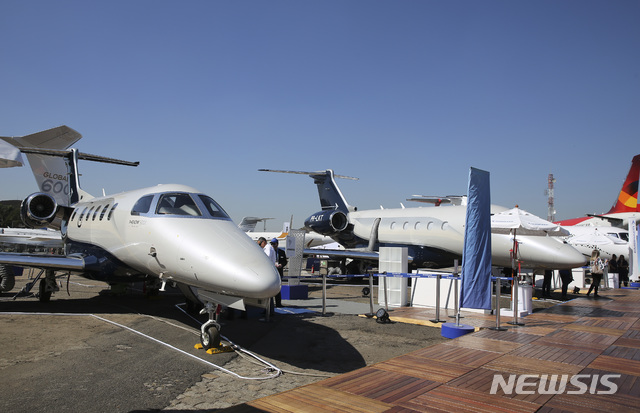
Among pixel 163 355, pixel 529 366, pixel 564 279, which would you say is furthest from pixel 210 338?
pixel 564 279

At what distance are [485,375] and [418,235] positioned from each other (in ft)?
43.8

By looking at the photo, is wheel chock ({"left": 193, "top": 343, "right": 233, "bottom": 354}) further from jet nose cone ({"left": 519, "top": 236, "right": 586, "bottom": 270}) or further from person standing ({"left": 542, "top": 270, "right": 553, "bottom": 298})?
person standing ({"left": 542, "top": 270, "right": 553, "bottom": 298})

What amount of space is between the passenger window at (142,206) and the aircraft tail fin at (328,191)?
52.8ft

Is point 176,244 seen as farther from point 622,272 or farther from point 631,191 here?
point 631,191

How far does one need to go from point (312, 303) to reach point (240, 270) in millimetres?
6924

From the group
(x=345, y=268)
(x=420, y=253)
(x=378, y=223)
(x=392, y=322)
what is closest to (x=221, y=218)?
(x=392, y=322)

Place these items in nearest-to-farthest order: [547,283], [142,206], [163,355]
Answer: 1. [163,355]
2. [142,206]
3. [547,283]

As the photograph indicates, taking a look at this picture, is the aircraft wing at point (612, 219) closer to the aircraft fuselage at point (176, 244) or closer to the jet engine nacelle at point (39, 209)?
the aircraft fuselage at point (176, 244)

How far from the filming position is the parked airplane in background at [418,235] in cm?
1373

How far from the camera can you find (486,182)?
347 inches

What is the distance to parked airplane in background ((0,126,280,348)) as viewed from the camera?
6125mm

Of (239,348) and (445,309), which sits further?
(445,309)

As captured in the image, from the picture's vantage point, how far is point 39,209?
13398 millimetres

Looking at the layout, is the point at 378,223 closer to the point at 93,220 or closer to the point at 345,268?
the point at 345,268
